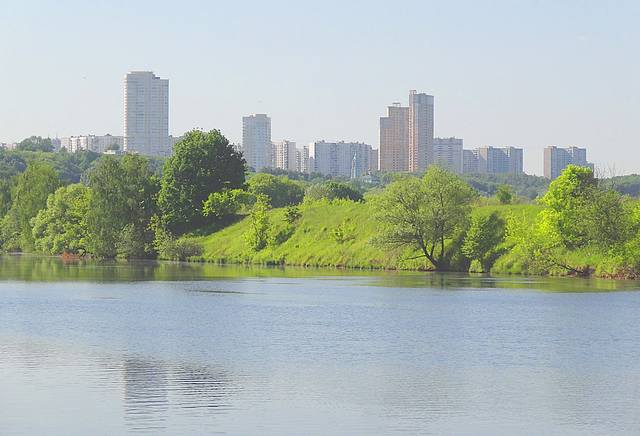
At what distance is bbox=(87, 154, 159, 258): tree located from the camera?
391 ft

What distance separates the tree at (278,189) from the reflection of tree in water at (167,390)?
13724cm

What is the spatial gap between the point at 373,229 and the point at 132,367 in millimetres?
68178

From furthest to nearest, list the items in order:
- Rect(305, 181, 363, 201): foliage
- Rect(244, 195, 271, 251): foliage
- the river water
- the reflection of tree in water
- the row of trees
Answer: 1. Rect(305, 181, 363, 201): foliage
2. the row of trees
3. Rect(244, 195, 271, 251): foliage
4. the reflection of tree in water
5. the river water

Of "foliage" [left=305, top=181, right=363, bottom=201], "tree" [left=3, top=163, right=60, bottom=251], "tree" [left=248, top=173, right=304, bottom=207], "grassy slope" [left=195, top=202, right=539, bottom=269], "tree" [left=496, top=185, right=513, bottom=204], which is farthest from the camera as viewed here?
"tree" [left=248, top=173, right=304, bottom=207]

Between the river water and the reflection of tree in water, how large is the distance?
0.06 meters

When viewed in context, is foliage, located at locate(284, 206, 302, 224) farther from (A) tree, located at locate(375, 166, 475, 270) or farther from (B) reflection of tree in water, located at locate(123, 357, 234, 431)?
(B) reflection of tree in water, located at locate(123, 357, 234, 431)

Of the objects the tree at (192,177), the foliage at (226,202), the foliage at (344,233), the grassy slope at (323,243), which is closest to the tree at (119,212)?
the tree at (192,177)

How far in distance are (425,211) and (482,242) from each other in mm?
4739

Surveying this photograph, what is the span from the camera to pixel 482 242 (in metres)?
86.3

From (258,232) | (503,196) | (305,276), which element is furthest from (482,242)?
(258,232)

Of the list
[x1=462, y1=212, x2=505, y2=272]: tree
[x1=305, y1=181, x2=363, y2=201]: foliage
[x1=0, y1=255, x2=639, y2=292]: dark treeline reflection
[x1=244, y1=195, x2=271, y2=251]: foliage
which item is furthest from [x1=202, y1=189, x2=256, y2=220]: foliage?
[x1=462, y1=212, x2=505, y2=272]: tree

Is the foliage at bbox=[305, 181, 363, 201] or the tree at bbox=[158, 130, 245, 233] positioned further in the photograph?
the foliage at bbox=[305, 181, 363, 201]

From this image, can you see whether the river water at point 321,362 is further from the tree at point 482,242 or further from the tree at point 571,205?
the tree at point 482,242

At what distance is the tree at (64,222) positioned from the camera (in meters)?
128
